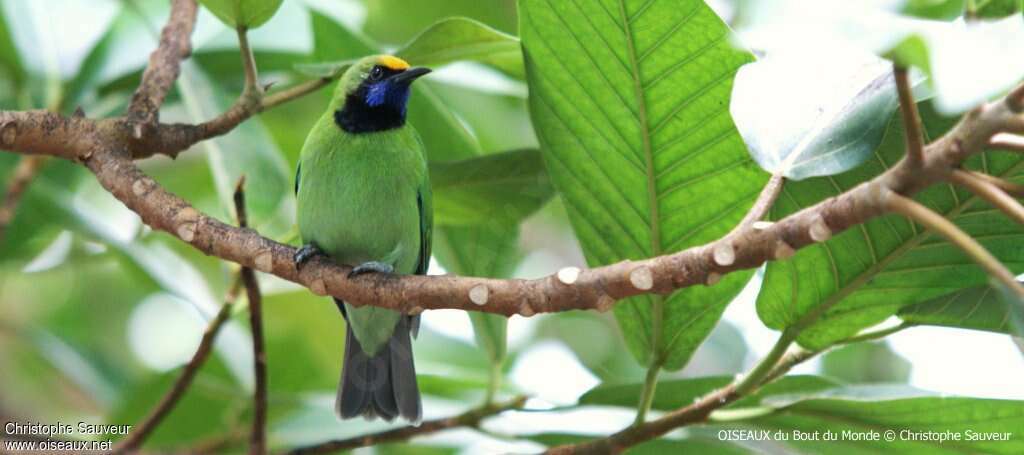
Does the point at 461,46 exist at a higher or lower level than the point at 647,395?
higher

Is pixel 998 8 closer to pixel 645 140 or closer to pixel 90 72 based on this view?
pixel 645 140

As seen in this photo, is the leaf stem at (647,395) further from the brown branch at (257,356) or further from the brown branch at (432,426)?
the brown branch at (257,356)

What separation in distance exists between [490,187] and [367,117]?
2.62 ft

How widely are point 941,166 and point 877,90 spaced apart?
0.60 meters

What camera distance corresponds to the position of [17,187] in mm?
3592

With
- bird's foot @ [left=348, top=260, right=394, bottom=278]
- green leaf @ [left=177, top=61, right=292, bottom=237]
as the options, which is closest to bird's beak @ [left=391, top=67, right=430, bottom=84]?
green leaf @ [left=177, top=61, right=292, bottom=237]

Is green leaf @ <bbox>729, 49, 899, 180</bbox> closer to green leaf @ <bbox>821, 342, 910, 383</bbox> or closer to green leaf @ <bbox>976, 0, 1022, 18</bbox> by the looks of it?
green leaf @ <bbox>976, 0, 1022, 18</bbox>

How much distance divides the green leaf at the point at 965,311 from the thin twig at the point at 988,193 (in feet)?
2.28

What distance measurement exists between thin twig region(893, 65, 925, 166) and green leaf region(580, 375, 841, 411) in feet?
4.13

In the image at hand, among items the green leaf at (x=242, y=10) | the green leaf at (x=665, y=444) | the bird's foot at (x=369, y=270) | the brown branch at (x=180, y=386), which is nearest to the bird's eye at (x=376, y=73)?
the green leaf at (x=242, y=10)

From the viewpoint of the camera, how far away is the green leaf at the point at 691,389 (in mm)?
2992

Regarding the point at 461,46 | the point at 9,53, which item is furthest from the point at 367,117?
the point at 9,53

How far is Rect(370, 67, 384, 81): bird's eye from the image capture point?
3654mm

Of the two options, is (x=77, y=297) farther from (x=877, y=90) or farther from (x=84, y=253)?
(x=877, y=90)
